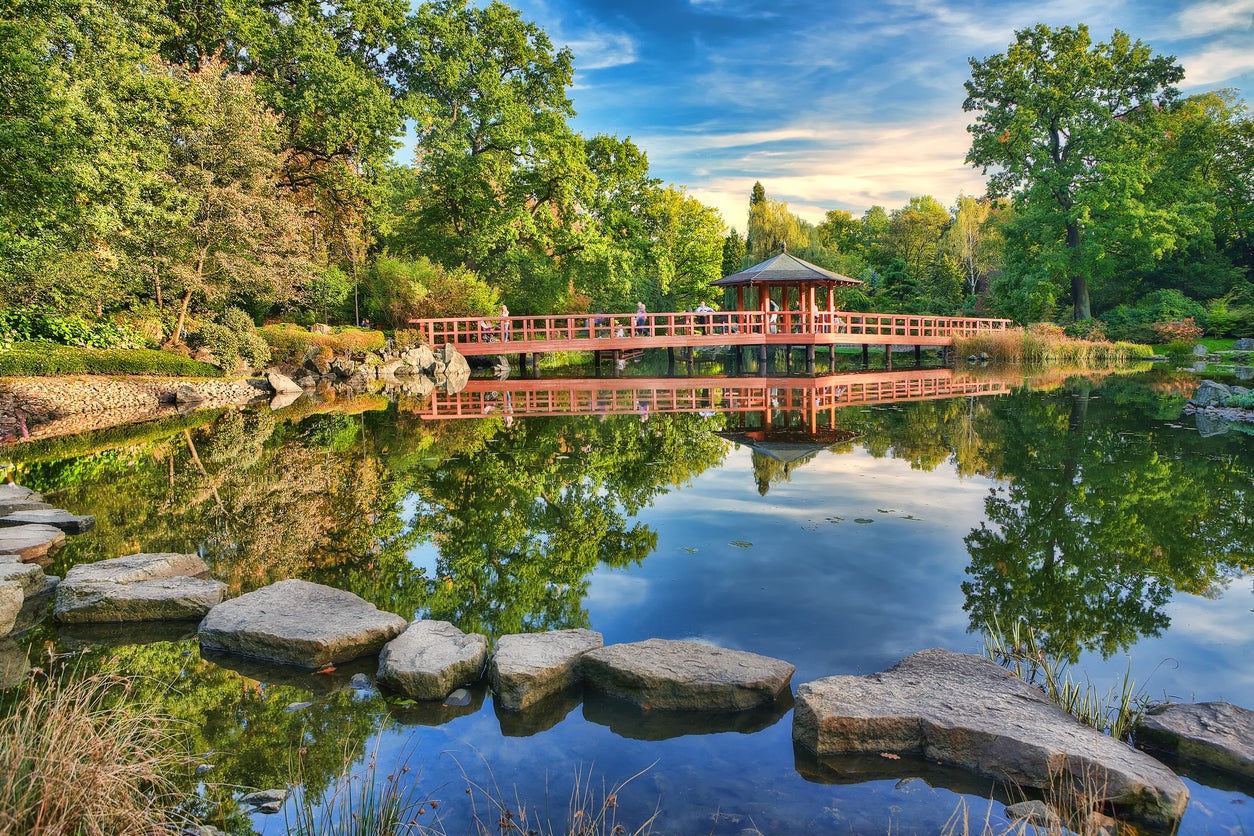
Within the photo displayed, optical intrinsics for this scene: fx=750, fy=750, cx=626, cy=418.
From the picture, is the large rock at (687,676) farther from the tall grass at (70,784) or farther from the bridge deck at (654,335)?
the bridge deck at (654,335)

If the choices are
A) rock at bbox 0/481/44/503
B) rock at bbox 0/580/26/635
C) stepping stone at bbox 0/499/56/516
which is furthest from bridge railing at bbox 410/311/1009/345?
rock at bbox 0/580/26/635

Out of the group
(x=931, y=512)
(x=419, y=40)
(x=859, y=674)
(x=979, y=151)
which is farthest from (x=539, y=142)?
(x=859, y=674)

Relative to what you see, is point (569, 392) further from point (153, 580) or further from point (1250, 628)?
point (1250, 628)

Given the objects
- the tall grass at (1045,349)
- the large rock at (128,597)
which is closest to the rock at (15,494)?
the large rock at (128,597)

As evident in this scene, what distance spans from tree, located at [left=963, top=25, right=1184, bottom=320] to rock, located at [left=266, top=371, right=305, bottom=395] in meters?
27.4

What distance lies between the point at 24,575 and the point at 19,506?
220cm

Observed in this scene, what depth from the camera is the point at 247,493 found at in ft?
26.0

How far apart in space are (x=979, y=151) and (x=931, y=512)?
2967 cm

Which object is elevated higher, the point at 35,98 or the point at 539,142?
the point at 539,142

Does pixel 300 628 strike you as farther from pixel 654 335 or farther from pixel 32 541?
pixel 654 335

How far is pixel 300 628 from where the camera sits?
4207 mm

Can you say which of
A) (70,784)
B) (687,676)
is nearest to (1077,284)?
(687,676)

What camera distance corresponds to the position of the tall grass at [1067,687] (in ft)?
10.9

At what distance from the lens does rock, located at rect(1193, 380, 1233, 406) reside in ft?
42.5
